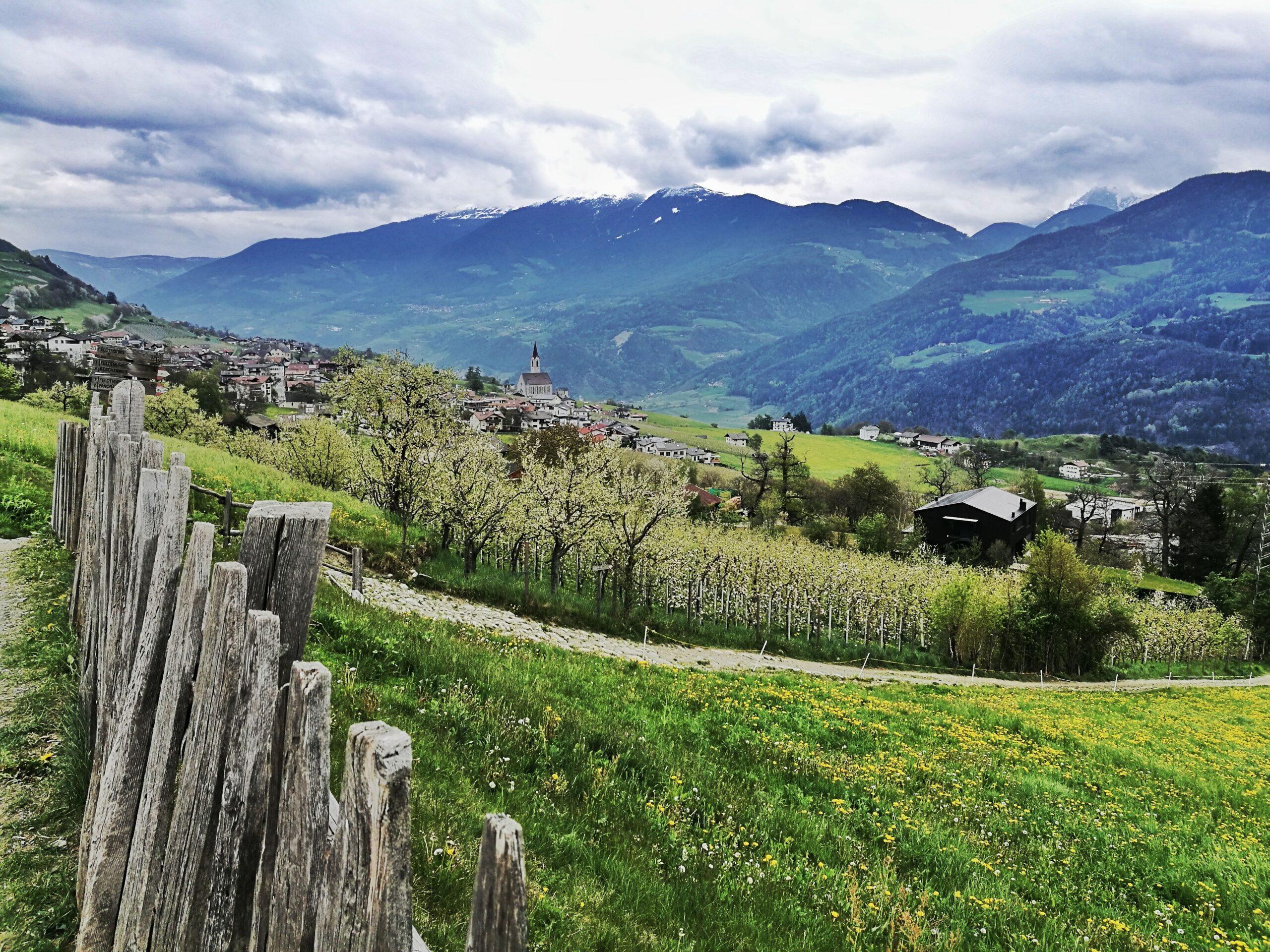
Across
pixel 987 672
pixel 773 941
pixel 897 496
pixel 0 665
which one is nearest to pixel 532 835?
pixel 773 941

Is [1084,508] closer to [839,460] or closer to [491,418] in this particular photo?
[839,460]

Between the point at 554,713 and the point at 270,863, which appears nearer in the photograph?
the point at 270,863

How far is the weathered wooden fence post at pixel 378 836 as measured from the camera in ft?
6.26

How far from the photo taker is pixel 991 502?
89.3 meters

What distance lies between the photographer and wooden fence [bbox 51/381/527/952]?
1.93 meters

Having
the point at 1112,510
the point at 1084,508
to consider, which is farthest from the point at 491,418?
the point at 1112,510

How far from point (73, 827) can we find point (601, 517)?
31.1m

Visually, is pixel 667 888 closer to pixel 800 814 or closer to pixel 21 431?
pixel 800 814

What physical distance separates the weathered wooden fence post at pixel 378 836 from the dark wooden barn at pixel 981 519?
313 feet

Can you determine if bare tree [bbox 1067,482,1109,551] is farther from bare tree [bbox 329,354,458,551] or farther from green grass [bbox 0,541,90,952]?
green grass [bbox 0,541,90,952]

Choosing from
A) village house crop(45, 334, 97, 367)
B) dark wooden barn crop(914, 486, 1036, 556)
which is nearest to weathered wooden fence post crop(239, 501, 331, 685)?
dark wooden barn crop(914, 486, 1036, 556)

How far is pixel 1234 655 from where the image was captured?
6681cm

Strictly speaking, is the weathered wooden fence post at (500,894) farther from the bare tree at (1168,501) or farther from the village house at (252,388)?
the village house at (252,388)

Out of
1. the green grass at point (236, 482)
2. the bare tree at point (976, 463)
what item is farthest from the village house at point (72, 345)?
the bare tree at point (976, 463)
